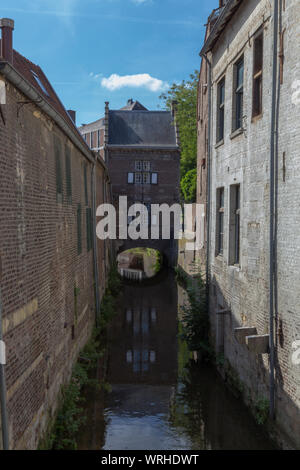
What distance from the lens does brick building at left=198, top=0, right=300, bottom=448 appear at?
689 cm

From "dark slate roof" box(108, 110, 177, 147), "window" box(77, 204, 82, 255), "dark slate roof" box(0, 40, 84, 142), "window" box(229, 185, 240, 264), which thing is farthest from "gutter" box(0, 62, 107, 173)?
"dark slate roof" box(108, 110, 177, 147)

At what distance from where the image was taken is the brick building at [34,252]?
5.38 meters

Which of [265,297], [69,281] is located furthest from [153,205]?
[265,297]

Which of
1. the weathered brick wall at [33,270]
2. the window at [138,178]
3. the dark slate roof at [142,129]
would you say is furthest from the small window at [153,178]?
the weathered brick wall at [33,270]

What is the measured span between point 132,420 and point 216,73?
8941 mm

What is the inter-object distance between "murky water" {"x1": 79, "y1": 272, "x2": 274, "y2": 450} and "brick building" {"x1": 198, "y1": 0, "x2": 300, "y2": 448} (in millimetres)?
620

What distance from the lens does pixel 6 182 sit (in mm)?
5375

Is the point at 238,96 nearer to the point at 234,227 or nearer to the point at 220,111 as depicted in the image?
the point at 220,111

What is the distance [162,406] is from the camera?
9.66 meters

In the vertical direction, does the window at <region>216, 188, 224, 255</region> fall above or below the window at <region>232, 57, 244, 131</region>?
below

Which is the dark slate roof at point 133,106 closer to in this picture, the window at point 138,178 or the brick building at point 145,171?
the brick building at point 145,171

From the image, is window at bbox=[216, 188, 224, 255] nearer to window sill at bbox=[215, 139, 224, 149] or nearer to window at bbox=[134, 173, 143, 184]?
window sill at bbox=[215, 139, 224, 149]

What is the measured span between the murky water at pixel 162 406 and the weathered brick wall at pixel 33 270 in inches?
49.8

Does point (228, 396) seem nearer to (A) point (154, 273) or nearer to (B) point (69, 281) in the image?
(B) point (69, 281)
